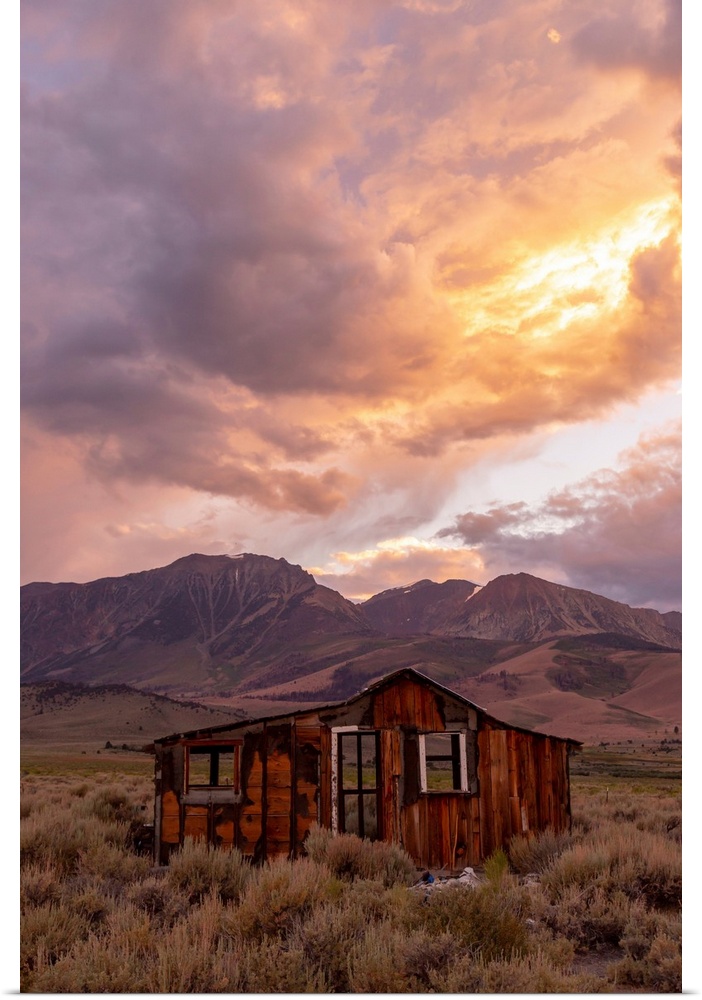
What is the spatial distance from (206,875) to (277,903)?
12.8 feet

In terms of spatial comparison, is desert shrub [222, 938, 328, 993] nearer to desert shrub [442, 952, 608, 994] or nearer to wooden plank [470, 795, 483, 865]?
desert shrub [442, 952, 608, 994]

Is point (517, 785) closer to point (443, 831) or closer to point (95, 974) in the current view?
point (443, 831)

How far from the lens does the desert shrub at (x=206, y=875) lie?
12000mm

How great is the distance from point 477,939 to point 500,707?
427ft

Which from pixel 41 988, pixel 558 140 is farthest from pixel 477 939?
pixel 558 140

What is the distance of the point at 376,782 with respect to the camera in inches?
640

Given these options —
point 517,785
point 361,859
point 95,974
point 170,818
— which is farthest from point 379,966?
point 517,785

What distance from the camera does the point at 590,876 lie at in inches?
475

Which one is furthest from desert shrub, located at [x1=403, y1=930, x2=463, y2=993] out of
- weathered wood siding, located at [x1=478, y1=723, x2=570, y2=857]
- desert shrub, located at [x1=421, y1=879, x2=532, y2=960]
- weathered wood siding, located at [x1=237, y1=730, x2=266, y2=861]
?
weathered wood siding, located at [x1=478, y1=723, x2=570, y2=857]

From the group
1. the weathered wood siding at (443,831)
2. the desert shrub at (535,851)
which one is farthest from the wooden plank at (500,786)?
the weathered wood siding at (443,831)

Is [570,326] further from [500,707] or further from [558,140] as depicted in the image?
[500,707]

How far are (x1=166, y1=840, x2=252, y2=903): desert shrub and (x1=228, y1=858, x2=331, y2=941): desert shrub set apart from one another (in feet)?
6.72

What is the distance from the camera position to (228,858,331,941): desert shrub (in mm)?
8891

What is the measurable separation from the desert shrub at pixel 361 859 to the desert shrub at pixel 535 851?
9.63ft
